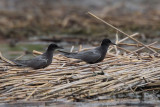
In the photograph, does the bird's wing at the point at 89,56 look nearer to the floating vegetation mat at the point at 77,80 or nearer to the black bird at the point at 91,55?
the black bird at the point at 91,55

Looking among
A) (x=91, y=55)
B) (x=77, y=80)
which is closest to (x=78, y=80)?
(x=77, y=80)

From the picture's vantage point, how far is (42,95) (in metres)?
9.25

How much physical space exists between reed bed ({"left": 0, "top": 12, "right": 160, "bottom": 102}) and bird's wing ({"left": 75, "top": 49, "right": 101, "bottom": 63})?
0.17 m

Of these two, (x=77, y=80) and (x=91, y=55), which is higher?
(x=91, y=55)

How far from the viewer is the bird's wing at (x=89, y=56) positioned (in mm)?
10430

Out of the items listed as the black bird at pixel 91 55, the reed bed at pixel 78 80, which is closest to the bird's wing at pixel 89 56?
the black bird at pixel 91 55

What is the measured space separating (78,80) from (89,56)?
106 cm

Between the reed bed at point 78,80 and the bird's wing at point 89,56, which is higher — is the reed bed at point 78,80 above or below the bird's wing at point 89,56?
below

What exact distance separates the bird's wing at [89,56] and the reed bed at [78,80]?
6.6 inches

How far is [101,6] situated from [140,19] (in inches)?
300

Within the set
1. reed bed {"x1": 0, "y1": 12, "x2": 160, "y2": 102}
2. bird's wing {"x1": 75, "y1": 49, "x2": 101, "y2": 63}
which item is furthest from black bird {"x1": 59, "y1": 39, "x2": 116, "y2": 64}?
reed bed {"x1": 0, "y1": 12, "x2": 160, "y2": 102}

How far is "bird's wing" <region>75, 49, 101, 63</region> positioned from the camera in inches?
411

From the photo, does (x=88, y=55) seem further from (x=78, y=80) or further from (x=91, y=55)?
(x=78, y=80)

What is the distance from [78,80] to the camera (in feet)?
31.4
